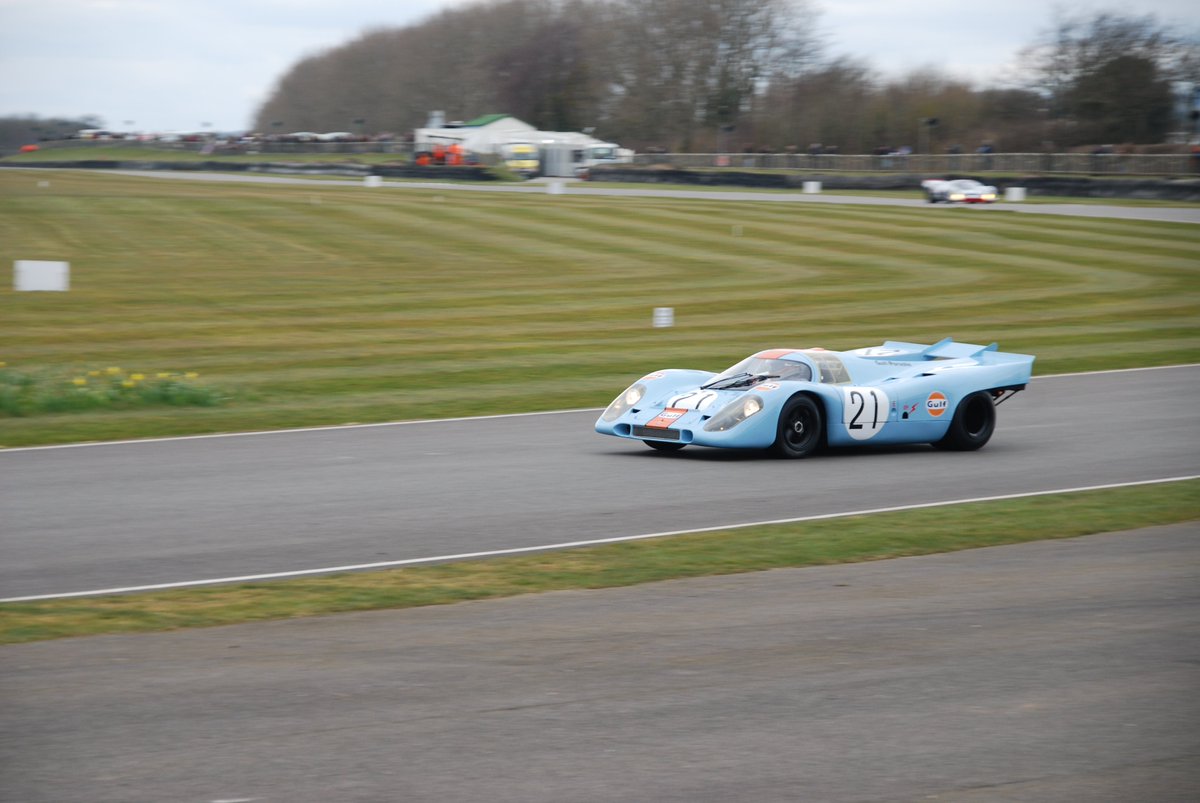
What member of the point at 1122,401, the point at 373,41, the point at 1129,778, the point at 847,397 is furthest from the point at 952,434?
the point at 373,41

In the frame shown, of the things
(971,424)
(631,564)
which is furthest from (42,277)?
(631,564)

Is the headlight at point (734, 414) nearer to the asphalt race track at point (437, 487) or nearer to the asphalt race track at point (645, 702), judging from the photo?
the asphalt race track at point (437, 487)

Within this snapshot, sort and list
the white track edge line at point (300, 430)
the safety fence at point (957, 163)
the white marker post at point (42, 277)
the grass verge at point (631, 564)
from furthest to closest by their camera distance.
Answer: the safety fence at point (957, 163) < the white marker post at point (42, 277) < the white track edge line at point (300, 430) < the grass verge at point (631, 564)

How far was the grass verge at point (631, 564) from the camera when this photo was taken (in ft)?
23.8

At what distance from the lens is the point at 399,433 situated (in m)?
14.2

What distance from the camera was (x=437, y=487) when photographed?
36.7 feet

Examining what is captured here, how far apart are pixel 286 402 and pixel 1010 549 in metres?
9.47

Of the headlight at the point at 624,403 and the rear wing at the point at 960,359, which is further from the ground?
the rear wing at the point at 960,359

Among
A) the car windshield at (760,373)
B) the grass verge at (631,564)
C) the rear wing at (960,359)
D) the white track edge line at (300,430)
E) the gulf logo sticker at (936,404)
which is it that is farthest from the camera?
the rear wing at (960,359)

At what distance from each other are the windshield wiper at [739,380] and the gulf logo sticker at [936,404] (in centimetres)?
153

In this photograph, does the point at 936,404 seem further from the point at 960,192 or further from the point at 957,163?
the point at 957,163

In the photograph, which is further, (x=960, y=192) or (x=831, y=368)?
(x=960, y=192)

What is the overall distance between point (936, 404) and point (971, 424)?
0.58 metres

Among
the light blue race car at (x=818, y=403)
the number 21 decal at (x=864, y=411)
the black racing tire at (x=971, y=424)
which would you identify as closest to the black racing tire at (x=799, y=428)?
the light blue race car at (x=818, y=403)
